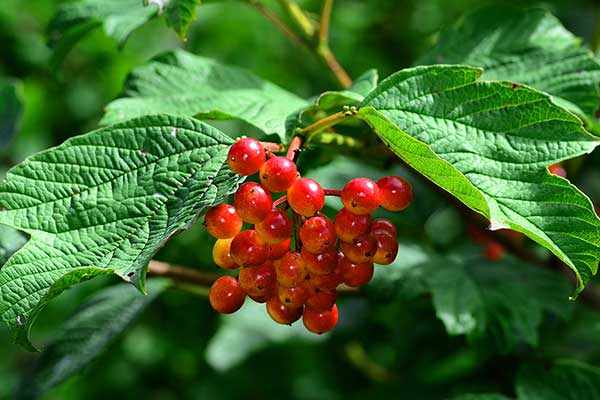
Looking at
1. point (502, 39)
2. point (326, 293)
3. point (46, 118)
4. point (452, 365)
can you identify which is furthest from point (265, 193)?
point (46, 118)

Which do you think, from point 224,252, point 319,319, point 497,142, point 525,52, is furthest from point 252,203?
point 525,52

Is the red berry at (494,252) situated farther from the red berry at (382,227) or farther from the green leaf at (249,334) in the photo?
the red berry at (382,227)

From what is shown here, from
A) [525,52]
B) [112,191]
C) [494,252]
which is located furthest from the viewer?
[494,252]

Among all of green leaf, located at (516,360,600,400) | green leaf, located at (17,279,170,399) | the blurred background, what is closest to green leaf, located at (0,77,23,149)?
the blurred background

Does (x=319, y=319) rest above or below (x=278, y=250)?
below

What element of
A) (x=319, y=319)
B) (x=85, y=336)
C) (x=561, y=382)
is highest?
(x=319, y=319)

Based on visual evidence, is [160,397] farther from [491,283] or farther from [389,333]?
[491,283]

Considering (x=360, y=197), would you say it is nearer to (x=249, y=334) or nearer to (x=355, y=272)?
(x=355, y=272)
